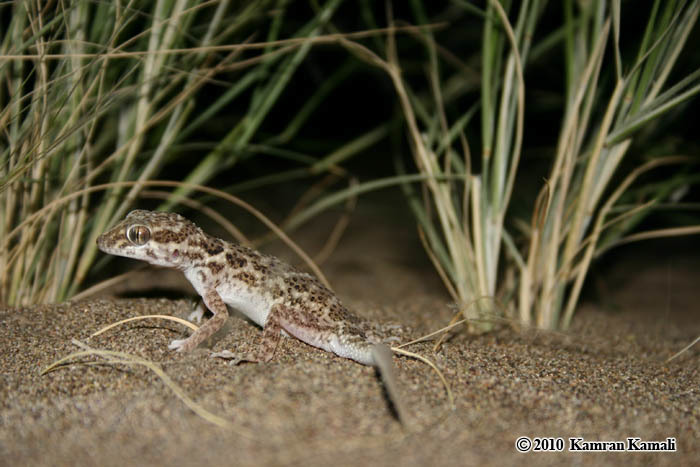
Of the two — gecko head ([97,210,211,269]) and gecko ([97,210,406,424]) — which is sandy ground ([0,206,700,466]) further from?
gecko head ([97,210,211,269])

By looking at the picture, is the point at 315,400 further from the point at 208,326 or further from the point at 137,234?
the point at 137,234

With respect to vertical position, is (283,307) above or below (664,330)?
above

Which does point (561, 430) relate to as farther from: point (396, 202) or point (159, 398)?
point (396, 202)

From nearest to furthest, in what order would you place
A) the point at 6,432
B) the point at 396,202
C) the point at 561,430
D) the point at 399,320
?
the point at 6,432, the point at 561,430, the point at 399,320, the point at 396,202

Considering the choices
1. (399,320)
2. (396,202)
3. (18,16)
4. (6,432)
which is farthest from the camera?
(396,202)

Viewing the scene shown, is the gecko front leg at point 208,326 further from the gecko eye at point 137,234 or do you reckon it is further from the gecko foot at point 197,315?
the gecko eye at point 137,234

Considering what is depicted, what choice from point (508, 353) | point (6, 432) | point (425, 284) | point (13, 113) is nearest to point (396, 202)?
point (425, 284)

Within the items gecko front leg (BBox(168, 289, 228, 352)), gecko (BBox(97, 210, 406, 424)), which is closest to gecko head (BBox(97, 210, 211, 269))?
gecko (BBox(97, 210, 406, 424))

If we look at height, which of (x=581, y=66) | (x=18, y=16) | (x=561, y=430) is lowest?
(x=561, y=430)
